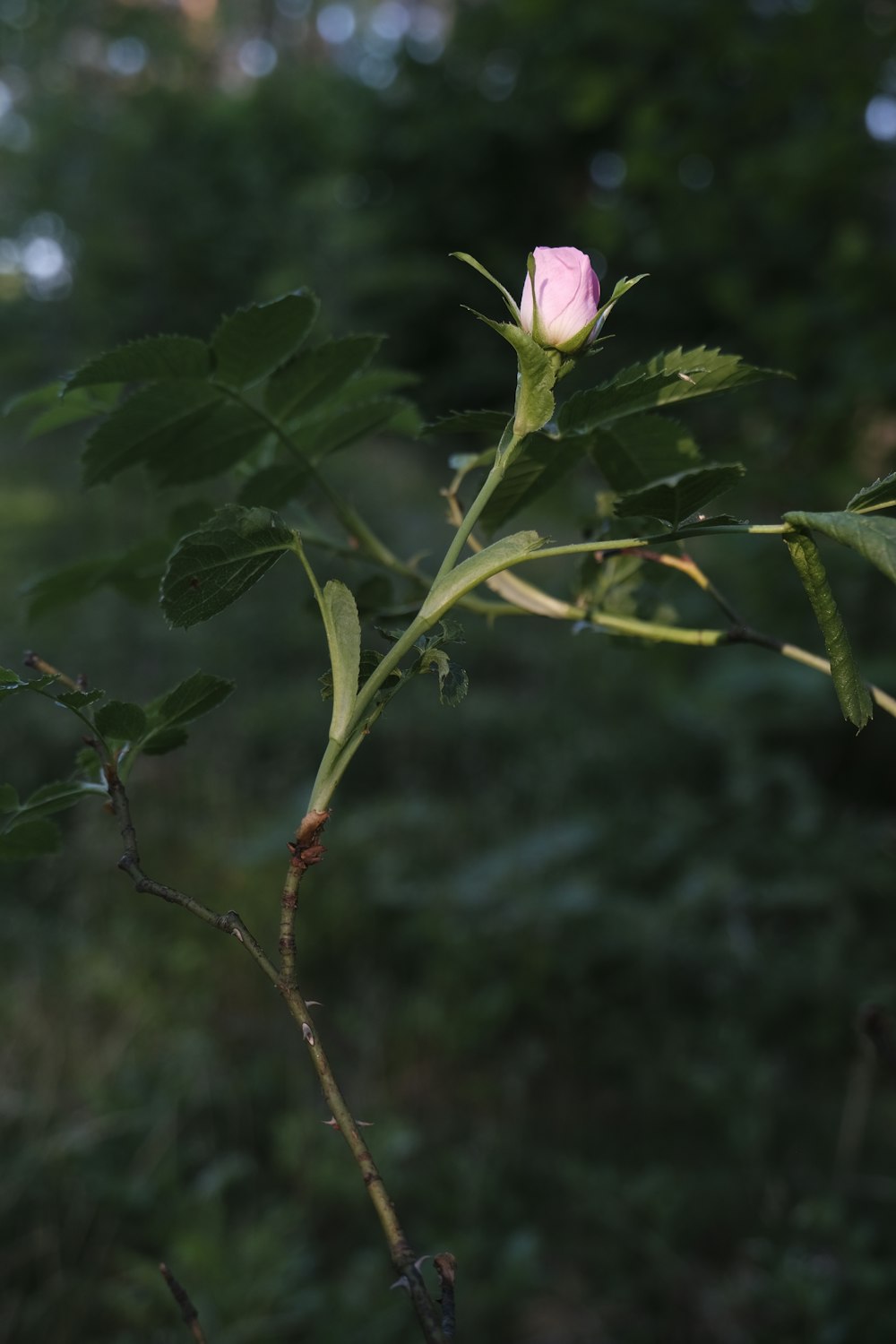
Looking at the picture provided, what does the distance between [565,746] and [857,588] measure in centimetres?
126

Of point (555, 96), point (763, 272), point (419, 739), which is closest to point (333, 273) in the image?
point (555, 96)

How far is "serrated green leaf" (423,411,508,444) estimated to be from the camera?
44 cm

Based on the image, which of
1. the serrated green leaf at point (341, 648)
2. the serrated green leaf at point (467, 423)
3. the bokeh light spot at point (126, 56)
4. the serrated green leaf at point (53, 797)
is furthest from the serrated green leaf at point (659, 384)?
the bokeh light spot at point (126, 56)

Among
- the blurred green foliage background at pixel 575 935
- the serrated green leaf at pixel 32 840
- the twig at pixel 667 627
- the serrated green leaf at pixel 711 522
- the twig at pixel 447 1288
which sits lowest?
the blurred green foliage background at pixel 575 935

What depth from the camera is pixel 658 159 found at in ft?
6.39

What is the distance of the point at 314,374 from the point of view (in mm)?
575

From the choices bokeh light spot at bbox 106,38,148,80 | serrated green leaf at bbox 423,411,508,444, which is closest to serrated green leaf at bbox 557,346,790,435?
serrated green leaf at bbox 423,411,508,444

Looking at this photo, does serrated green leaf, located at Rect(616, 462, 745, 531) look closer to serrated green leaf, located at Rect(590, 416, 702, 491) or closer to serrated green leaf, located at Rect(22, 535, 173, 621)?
serrated green leaf, located at Rect(590, 416, 702, 491)

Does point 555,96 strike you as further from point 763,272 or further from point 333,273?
point 763,272

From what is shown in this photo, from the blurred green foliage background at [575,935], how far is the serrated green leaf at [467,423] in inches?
8.3

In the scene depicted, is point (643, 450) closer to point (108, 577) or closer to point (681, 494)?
point (681, 494)

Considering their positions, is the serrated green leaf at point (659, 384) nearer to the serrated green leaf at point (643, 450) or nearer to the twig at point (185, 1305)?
the serrated green leaf at point (643, 450)

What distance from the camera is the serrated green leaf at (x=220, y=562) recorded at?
36cm

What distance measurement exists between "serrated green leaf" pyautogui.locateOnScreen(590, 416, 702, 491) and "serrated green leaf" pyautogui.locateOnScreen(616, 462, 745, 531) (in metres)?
0.10
